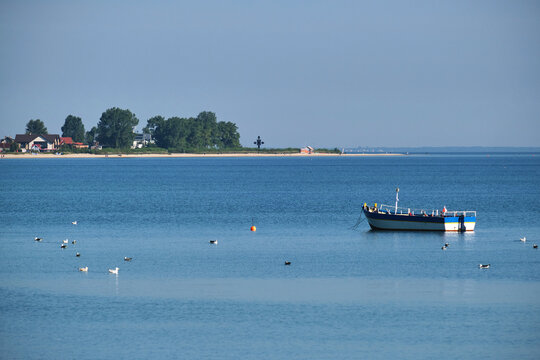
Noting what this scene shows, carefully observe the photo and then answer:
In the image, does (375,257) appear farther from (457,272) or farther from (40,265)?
(40,265)

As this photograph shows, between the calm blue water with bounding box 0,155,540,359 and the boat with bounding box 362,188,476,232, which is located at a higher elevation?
the boat with bounding box 362,188,476,232

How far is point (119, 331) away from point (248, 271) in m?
18.5

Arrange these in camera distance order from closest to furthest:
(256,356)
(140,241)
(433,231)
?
(256,356)
(140,241)
(433,231)

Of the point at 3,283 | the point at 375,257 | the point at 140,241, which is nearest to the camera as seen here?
the point at 3,283

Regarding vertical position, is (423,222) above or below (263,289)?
above

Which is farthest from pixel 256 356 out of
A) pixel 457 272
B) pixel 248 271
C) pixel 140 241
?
pixel 140 241

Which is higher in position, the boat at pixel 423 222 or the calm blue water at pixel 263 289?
the boat at pixel 423 222

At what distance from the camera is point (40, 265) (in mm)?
64875

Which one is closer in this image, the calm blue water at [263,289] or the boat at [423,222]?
the calm blue water at [263,289]

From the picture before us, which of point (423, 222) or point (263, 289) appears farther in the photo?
point (423, 222)

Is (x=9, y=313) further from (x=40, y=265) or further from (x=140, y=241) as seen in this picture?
(x=140, y=241)

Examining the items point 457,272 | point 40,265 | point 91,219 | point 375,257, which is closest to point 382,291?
point 457,272

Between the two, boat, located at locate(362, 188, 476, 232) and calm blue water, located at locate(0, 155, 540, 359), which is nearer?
calm blue water, located at locate(0, 155, 540, 359)

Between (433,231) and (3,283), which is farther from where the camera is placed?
(433,231)
